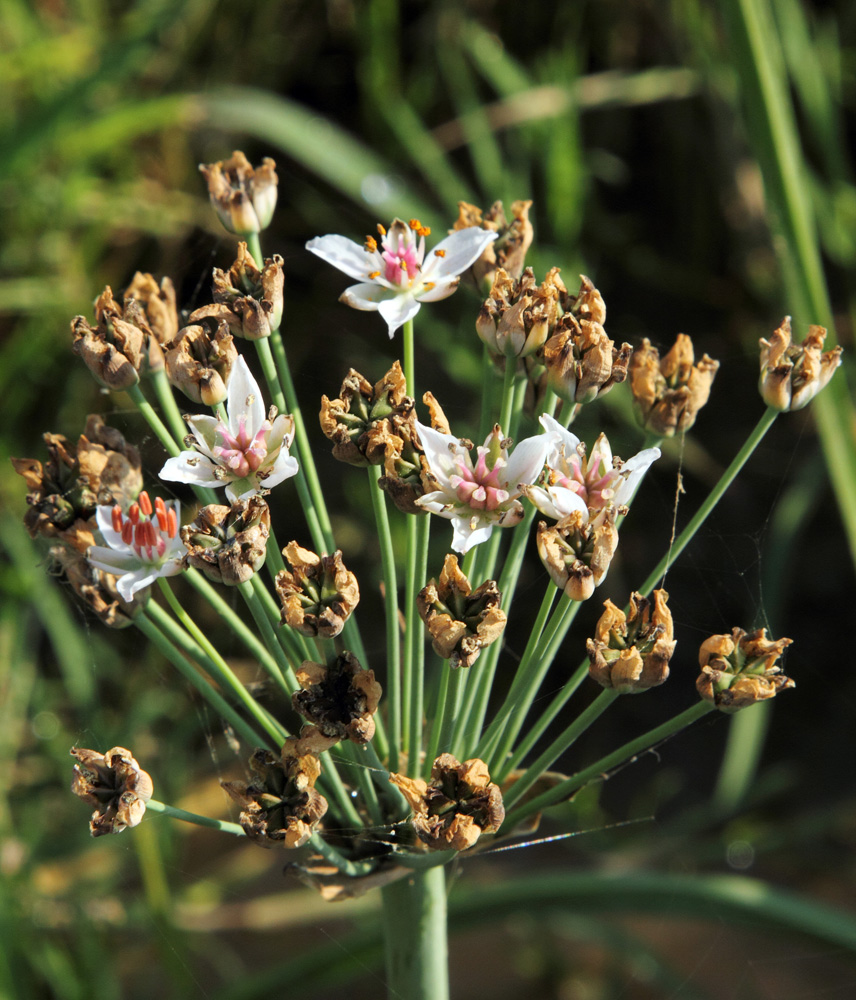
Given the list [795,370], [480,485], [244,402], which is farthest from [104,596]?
[795,370]

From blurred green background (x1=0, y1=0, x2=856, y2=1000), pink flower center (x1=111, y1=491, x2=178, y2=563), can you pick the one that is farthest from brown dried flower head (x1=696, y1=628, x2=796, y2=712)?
blurred green background (x1=0, y1=0, x2=856, y2=1000)

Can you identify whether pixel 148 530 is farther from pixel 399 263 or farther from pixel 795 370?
pixel 795 370

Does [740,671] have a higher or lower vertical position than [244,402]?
lower

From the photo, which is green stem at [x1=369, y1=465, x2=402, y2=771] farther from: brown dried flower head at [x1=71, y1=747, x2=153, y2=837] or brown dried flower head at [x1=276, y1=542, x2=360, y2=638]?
brown dried flower head at [x1=71, y1=747, x2=153, y2=837]

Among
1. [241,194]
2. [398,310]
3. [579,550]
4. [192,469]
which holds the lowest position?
[579,550]

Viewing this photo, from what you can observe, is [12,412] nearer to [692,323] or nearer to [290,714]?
[290,714]

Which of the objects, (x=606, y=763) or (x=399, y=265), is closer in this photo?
(x=606, y=763)

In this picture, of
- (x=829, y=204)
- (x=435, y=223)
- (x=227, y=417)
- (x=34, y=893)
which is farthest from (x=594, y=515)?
(x=829, y=204)

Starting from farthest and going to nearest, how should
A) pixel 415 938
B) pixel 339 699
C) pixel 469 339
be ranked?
pixel 469 339
pixel 415 938
pixel 339 699
